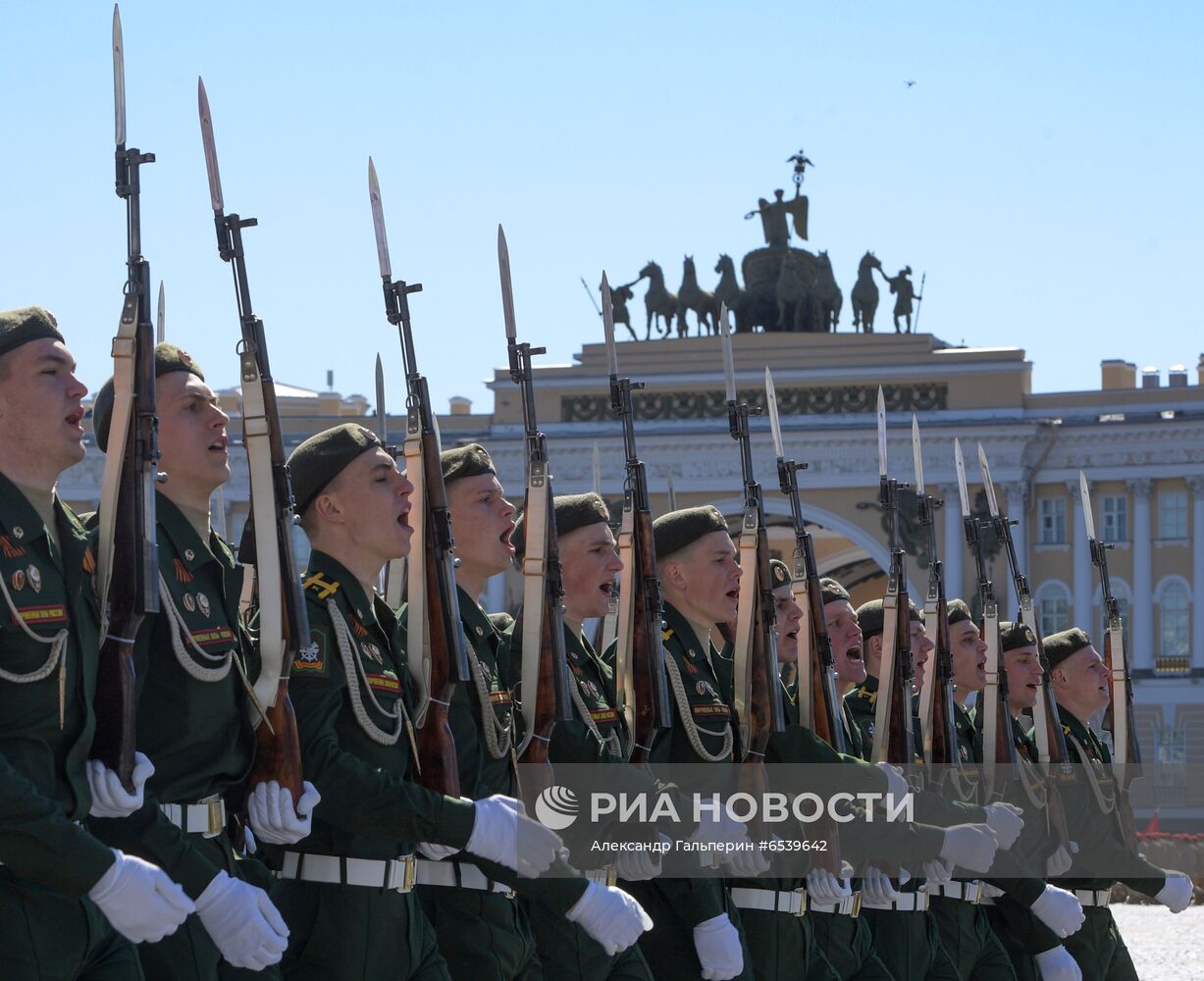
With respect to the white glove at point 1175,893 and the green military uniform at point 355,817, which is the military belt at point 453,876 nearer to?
the green military uniform at point 355,817

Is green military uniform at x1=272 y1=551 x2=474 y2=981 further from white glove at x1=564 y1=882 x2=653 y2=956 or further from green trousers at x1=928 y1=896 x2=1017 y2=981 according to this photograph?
green trousers at x1=928 y1=896 x2=1017 y2=981

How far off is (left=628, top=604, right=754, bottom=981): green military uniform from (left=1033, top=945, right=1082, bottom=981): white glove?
214cm

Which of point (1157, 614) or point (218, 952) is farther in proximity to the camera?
point (1157, 614)

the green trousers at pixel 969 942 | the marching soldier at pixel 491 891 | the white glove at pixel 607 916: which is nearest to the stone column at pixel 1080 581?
the green trousers at pixel 969 942

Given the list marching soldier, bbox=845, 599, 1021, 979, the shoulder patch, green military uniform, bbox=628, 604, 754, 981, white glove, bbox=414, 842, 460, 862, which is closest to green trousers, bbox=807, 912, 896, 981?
marching soldier, bbox=845, 599, 1021, 979

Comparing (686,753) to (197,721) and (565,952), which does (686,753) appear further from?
(197,721)

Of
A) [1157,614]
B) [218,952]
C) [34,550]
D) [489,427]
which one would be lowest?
[1157,614]

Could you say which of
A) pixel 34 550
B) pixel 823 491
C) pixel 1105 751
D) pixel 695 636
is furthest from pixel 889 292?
pixel 34 550

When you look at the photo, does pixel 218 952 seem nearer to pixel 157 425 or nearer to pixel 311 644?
pixel 311 644

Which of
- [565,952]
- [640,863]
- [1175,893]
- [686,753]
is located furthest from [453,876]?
[1175,893]

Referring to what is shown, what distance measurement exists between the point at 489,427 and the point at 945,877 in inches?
1391

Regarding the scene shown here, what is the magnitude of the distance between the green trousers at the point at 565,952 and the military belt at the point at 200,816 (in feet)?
4.43

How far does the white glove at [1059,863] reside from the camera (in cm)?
881

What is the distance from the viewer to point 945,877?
7.71 meters
